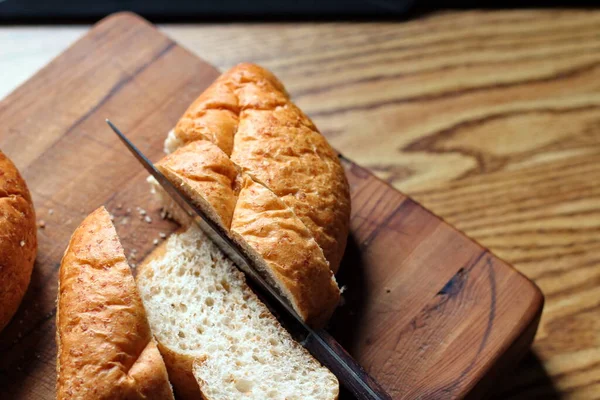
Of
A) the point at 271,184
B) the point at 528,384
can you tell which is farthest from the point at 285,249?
the point at 528,384

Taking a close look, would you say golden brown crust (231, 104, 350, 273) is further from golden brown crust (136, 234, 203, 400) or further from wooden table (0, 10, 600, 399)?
wooden table (0, 10, 600, 399)

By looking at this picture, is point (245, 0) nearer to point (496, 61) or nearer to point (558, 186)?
point (496, 61)

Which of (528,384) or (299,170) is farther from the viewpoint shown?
(528,384)

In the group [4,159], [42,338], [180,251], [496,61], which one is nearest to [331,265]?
[180,251]

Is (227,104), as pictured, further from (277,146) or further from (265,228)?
(265,228)

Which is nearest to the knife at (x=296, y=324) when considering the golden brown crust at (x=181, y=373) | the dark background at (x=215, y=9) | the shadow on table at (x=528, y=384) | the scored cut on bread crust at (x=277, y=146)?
the scored cut on bread crust at (x=277, y=146)

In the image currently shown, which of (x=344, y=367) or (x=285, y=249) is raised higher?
(x=285, y=249)
